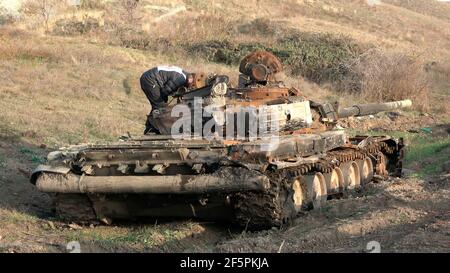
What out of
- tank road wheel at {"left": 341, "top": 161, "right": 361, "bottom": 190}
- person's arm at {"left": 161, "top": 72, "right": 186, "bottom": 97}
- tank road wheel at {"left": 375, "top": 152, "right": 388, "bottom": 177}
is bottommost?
tank road wheel at {"left": 375, "top": 152, "right": 388, "bottom": 177}

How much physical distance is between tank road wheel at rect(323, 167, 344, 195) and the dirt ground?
2.14 feet

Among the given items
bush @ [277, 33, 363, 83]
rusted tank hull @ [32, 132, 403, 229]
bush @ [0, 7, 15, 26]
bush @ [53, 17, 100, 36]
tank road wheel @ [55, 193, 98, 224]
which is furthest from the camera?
bush @ [53, 17, 100, 36]

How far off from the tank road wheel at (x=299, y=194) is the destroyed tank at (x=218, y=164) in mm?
14

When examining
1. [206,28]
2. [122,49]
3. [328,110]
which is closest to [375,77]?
[122,49]

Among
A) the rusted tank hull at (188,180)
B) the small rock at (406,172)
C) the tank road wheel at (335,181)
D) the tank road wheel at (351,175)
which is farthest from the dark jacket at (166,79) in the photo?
the small rock at (406,172)

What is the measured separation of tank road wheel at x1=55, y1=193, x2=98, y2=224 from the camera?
9492mm

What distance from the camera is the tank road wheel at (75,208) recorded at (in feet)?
31.1

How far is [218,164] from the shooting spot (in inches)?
340

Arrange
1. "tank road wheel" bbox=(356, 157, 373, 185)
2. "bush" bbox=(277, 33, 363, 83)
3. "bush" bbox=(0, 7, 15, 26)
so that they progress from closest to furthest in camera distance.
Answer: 1. "tank road wheel" bbox=(356, 157, 373, 185)
2. "bush" bbox=(277, 33, 363, 83)
3. "bush" bbox=(0, 7, 15, 26)

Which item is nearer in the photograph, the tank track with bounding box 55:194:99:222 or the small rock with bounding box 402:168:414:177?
the tank track with bounding box 55:194:99:222

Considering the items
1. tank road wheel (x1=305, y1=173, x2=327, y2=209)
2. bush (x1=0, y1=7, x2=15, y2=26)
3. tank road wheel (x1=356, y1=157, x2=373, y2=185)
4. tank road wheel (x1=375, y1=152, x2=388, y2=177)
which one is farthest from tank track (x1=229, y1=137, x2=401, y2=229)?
bush (x1=0, y1=7, x2=15, y2=26)

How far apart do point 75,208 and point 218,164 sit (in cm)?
223

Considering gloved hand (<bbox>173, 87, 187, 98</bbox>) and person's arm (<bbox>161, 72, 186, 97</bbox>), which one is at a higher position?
person's arm (<bbox>161, 72, 186, 97</bbox>)

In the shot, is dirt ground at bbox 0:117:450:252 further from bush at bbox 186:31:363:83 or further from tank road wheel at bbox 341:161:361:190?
bush at bbox 186:31:363:83
